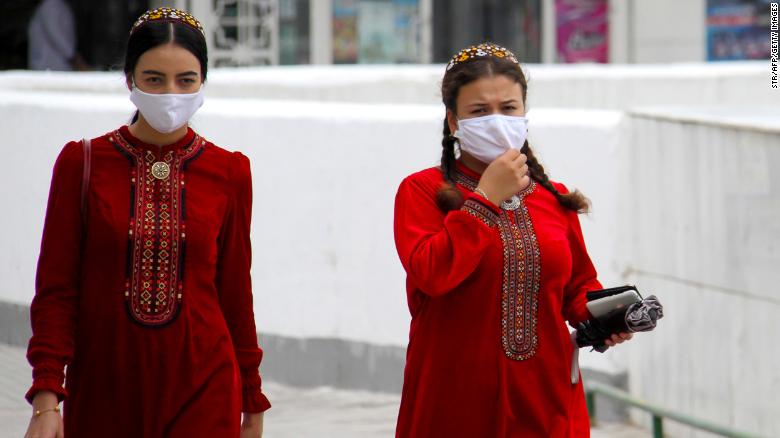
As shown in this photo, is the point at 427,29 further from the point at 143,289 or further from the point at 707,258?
the point at 143,289

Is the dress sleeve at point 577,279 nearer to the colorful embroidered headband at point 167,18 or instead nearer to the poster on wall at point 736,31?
the colorful embroidered headband at point 167,18

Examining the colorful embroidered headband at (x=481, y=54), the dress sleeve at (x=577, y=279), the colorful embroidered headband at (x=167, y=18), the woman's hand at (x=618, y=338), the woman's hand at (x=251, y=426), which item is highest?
the colorful embroidered headband at (x=167, y=18)

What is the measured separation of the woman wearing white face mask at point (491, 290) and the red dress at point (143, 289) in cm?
40

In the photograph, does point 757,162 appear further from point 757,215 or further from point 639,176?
point 639,176

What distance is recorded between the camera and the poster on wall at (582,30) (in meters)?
20.8

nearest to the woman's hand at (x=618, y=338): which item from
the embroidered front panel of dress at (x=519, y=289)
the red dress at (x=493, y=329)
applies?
the red dress at (x=493, y=329)

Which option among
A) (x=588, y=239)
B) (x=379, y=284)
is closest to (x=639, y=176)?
(x=588, y=239)

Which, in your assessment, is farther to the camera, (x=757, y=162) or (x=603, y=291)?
(x=757, y=162)

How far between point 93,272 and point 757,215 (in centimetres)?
331

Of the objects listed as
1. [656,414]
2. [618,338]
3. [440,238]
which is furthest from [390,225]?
[440,238]

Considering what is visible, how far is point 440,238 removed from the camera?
132 inches

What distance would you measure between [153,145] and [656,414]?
2.86m

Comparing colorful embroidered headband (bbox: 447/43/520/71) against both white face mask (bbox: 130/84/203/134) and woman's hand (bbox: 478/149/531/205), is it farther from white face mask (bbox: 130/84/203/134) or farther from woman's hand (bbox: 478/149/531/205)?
white face mask (bbox: 130/84/203/134)

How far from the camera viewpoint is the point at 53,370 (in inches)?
133
